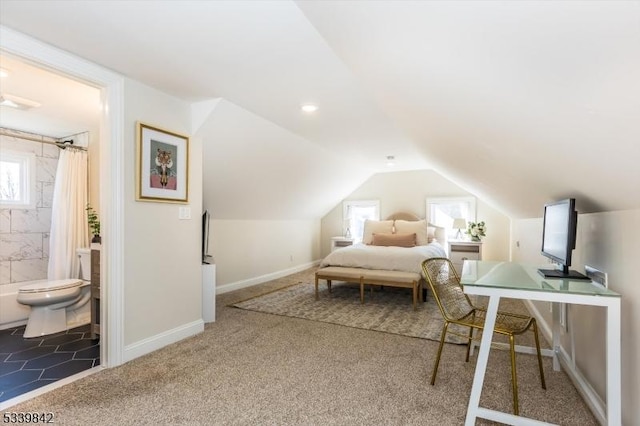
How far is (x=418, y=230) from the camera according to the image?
5.94m

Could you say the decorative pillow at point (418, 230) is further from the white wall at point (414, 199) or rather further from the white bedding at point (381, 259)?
the white bedding at point (381, 259)

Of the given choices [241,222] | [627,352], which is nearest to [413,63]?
[627,352]

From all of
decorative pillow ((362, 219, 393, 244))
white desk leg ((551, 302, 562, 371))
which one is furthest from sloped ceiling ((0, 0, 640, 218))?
decorative pillow ((362, 219, 393, 244))

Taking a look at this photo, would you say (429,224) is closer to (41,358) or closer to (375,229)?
(375,229)

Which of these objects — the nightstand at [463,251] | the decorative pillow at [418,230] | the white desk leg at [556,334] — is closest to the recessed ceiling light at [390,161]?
the decorative pillow at [418,230]

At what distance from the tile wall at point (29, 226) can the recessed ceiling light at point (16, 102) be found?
76 cm

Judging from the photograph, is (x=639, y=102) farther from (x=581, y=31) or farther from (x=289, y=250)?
(x=289, y=250)

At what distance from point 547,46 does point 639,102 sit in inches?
10.5

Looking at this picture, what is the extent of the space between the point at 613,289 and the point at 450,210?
15.9ft

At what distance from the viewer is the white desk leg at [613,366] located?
1.39 m

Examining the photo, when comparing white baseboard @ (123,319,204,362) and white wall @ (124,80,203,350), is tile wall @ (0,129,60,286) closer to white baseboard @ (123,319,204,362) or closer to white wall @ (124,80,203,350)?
white wall @ (124,80,203,350)

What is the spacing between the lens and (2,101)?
110 inches

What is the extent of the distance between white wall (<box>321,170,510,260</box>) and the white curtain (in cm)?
481

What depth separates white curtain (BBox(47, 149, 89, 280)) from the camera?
361 centimetres
